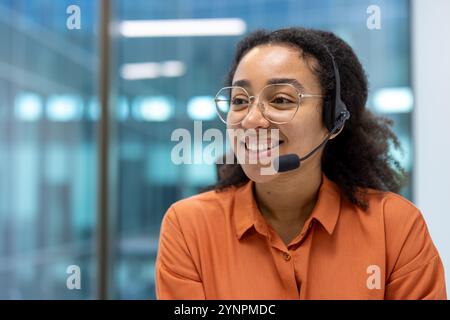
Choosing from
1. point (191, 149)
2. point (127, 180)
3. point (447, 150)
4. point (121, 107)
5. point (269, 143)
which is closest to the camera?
point (269, 143)

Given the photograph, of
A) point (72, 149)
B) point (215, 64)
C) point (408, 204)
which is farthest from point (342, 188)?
point (72, 149)

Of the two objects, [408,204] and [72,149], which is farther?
[72,149]

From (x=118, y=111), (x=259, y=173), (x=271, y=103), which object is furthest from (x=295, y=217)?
(x=118, y=111)

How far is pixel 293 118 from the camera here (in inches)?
35.1

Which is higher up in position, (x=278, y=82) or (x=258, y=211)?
(x=278, y=82)

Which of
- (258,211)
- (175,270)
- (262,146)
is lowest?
(175,270)

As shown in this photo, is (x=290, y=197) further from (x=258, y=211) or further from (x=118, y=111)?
(x=118, y=111)

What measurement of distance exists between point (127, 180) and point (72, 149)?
1.07 feet

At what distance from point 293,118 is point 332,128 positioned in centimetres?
9

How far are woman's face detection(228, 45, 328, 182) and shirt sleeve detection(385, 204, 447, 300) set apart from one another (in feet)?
0.77

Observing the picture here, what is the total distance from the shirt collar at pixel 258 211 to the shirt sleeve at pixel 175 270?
0.11 metres

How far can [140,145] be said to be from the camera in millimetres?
1779

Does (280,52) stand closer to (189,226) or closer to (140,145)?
(189,226)
